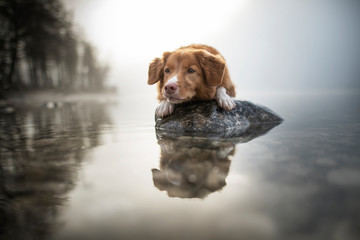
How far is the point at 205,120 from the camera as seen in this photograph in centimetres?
392

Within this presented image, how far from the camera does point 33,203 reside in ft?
4.05

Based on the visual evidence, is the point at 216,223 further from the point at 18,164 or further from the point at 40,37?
the point at 40,37

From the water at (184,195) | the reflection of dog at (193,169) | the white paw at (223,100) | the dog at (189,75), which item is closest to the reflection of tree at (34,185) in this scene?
the water at (184,195)

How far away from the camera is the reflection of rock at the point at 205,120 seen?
3840 mm

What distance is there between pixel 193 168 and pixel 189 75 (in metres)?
2.11

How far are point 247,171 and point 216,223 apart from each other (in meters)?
0.76

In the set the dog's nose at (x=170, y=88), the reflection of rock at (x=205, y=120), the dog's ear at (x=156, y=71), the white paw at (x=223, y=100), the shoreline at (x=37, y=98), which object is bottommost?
the shoreline at (x=37, y=98)

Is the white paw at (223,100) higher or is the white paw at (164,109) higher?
the white paw at (223,100)

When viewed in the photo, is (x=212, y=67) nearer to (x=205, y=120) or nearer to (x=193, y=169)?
(x=205, y=120)

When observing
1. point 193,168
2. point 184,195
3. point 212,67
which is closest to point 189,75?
point 212,67

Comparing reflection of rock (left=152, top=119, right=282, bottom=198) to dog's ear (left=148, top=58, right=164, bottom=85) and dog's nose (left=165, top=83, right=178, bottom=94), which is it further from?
dog's ear (left=148, top=58, right=164, bottom=85)

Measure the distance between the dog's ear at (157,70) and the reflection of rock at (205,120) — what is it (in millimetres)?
712

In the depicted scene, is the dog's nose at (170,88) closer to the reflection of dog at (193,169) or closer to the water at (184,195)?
the reflection of dog at (193,169)

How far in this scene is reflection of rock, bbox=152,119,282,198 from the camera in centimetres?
139
